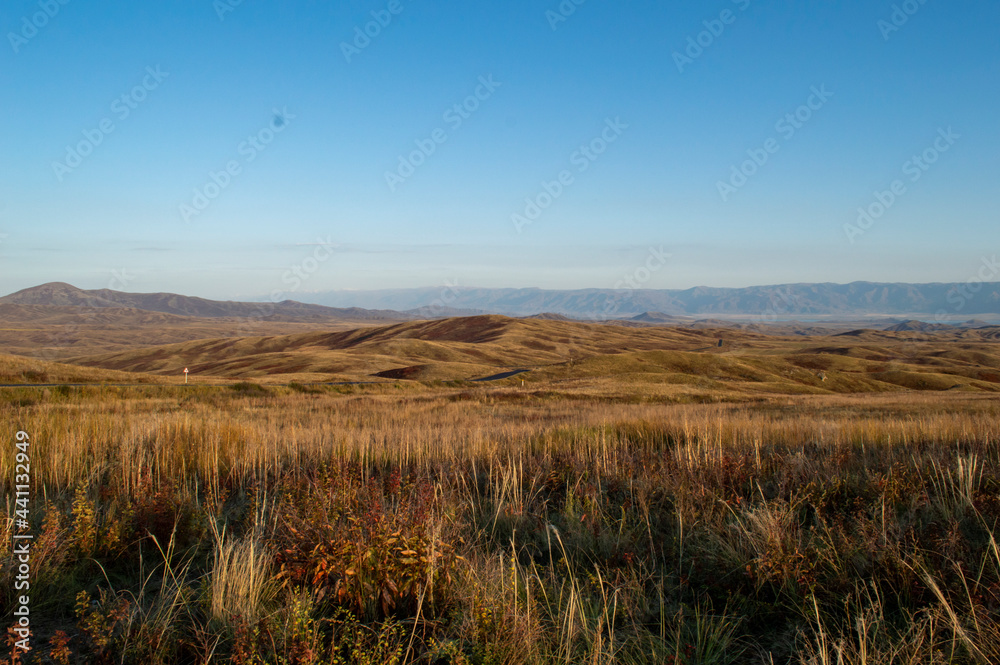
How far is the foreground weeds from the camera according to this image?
10.4ft

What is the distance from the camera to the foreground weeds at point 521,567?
317 centimetres

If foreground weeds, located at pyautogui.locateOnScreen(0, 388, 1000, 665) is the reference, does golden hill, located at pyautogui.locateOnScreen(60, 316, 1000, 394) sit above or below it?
below

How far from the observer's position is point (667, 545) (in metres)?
4.89

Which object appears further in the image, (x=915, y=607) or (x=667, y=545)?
(x=667, y=545)

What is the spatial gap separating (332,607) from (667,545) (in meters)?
2.98

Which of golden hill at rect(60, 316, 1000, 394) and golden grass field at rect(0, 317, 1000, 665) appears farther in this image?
golden hill at rect(60, 316, 1000, 394)

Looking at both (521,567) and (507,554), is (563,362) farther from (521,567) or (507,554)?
(521,567)

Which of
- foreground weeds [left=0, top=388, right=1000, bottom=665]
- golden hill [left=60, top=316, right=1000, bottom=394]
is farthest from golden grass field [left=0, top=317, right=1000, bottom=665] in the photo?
golden hill [left=60, top=316, right=1000, bottom=394]

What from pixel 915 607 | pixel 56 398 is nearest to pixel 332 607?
pixel 915 607

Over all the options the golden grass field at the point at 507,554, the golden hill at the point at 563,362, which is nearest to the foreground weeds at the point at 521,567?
the golden grass field at the point at 507,554

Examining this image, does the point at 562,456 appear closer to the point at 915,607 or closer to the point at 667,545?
the point at 667,545

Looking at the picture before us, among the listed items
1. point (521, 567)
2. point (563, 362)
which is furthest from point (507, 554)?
point (563, 362)

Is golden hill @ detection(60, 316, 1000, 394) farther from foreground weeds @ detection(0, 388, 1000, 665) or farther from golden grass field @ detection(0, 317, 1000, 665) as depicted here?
foreground weeds @ detection(0, 388, 1000, 665)

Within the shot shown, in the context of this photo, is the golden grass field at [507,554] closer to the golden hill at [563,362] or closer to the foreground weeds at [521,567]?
the foreground weeds at [521,567]
